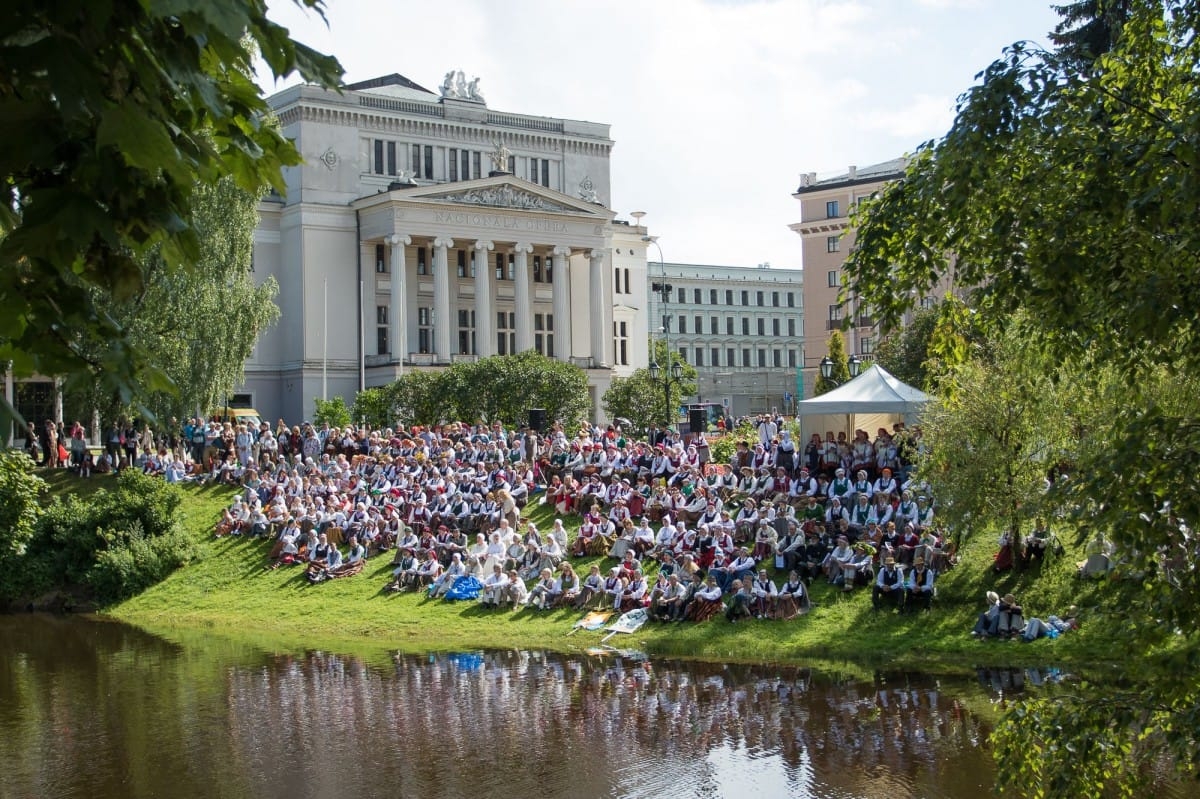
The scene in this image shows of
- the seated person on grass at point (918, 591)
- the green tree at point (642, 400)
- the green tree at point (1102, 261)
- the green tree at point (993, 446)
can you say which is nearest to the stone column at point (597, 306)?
the green tree at point (642, 400)

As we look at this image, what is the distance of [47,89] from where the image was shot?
3.59 meters

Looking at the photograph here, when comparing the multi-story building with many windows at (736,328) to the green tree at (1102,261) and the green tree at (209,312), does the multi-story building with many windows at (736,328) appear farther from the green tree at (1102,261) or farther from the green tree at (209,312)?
the green tree at (1102,261)

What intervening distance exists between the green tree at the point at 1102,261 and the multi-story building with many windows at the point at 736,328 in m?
104

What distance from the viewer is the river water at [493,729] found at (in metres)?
16.6

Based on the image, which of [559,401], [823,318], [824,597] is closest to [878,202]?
[824,597]

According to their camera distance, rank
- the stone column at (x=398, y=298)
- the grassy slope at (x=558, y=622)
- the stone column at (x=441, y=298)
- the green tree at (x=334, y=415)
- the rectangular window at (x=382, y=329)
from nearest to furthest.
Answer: the grassy slope at (x=558, y=622) < the green tree at (x=334, y=415) < the stone column at (x=398, y=298) < the stone column at (x=441, y=298) < the rectangular window at (x=382, y=329)

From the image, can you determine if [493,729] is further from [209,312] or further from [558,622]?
[209,312]

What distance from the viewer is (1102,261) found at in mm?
8023

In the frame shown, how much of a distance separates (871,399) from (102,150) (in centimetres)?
2836

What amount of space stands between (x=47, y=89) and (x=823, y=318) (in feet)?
291

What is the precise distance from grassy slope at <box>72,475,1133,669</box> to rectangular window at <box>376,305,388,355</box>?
108 feet

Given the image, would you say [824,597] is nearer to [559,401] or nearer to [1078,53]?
[1078,53]

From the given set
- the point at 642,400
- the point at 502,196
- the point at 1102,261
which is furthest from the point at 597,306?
the point at 1102,261

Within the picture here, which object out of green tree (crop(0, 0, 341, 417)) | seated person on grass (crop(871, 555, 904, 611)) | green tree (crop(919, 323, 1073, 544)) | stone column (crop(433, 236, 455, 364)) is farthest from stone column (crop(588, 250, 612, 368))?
green tree (crop(0, 0, 341, 417))
